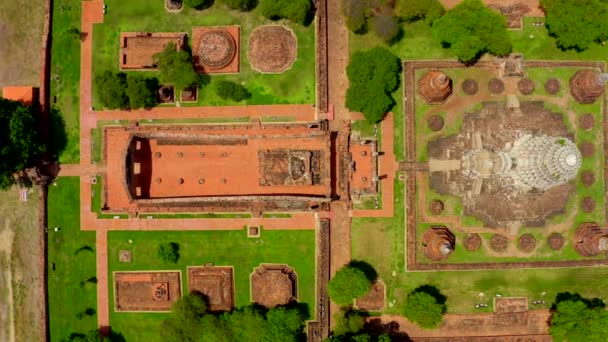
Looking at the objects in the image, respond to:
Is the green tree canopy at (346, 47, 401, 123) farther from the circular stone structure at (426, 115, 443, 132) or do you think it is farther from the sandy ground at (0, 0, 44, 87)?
the sandy ground at (0, 0, 44, 87)

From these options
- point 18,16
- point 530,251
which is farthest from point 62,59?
point 530,251

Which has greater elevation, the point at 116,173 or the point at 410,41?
the point at 410,41

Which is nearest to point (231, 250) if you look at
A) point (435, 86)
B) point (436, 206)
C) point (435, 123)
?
point (436, 206)

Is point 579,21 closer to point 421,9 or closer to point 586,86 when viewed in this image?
point 586,86

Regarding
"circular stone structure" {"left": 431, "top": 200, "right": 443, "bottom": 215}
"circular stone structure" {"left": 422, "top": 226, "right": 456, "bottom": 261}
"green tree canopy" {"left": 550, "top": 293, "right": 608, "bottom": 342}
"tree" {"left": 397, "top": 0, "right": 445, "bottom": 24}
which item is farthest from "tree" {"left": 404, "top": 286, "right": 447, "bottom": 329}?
"tree" {"left": 397, "top": 0, "right": 445, "bottom": 24}

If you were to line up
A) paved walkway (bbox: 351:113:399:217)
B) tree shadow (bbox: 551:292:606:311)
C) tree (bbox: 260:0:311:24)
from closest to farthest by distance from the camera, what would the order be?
tree (bbox: 260:0:311:24), tree shadow (bbox: 551:292:606:311), paved walkway (bbox: 351:113:399:217)

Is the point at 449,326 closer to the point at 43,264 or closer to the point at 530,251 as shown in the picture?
the point at 530,251
